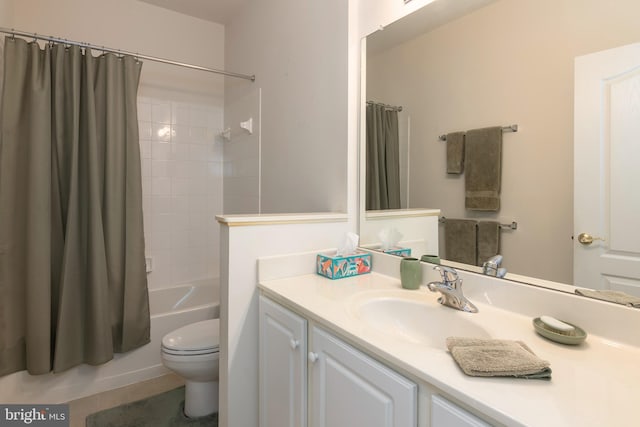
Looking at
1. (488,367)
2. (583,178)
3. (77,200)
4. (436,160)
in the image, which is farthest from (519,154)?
A: (77,200)

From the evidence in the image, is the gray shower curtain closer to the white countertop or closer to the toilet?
the toilet

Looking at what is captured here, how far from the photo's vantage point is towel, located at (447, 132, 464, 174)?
119cm

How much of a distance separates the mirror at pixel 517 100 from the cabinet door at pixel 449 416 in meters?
0.58

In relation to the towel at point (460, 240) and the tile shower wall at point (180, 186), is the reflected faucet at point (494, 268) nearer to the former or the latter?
the towel at point (460, 240)

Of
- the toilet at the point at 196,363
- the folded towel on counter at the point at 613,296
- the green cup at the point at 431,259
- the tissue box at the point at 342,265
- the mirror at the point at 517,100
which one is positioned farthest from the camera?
the toilet at the point at 196,363

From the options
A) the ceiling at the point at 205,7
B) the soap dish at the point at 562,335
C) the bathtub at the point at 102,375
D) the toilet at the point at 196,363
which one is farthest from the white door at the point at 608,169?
the ceiling at the point at 205,7

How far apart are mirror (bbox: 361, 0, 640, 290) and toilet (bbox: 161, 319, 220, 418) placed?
126 cm

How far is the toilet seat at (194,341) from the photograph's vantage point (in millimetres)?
1608

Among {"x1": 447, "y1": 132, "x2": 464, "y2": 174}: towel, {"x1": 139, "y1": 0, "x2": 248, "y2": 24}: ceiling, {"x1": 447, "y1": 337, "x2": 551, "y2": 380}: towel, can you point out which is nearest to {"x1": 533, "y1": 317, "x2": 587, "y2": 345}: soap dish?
{"x1": 447, "y1": 337, "x2": 551, "y2": 380}: towel

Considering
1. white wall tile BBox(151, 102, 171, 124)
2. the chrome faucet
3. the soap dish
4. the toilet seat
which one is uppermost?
white wall tile BBox(151, 102, 171, 124)

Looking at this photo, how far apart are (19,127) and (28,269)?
30.3 inches

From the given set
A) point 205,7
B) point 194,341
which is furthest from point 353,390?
point 205,7

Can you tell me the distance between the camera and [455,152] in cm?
121

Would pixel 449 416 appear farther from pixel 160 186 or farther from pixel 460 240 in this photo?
pixel 160 186
